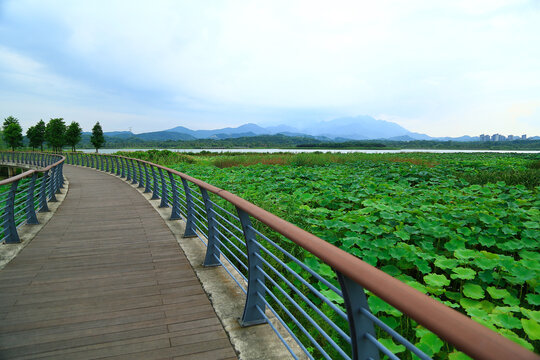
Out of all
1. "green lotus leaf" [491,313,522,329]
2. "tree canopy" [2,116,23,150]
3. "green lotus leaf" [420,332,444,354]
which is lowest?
"green lotus leaf" [420,332,444,354]

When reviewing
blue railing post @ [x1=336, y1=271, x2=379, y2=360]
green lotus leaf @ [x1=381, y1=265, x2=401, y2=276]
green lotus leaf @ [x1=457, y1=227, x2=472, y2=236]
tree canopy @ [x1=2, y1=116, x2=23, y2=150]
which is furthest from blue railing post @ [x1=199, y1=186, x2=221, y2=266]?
tree canopy @ [x1=2, y1=116, x2=23, y2=150]

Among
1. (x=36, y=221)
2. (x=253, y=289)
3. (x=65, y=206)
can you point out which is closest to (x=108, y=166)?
(x=65, y=206)

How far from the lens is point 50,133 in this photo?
66.8 metres

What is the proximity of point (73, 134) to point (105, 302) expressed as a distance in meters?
78.0

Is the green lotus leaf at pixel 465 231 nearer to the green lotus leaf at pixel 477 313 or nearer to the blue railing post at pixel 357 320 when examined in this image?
the green lotus leaf at pixel 477 313

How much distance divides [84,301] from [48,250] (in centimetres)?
192

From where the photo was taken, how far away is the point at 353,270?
117 cm

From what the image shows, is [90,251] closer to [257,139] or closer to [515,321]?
[515,321]

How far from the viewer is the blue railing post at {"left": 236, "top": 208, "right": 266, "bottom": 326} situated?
8.38ft

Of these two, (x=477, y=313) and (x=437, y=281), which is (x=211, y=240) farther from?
(x=477, y=313)

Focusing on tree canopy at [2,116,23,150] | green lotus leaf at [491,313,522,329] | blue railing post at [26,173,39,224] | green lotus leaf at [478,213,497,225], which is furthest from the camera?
tree canopy at [2,116,23,150]

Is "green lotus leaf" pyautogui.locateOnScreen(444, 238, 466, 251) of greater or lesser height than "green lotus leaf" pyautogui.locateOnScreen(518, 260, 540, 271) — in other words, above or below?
below

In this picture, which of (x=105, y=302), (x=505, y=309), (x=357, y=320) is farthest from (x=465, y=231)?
(x=105, y=302)

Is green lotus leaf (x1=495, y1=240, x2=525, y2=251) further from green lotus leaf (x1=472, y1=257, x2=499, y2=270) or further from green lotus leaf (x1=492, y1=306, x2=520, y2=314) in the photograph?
green lotus leaf (x1=492, y1=306, x2=520, y2=314)
